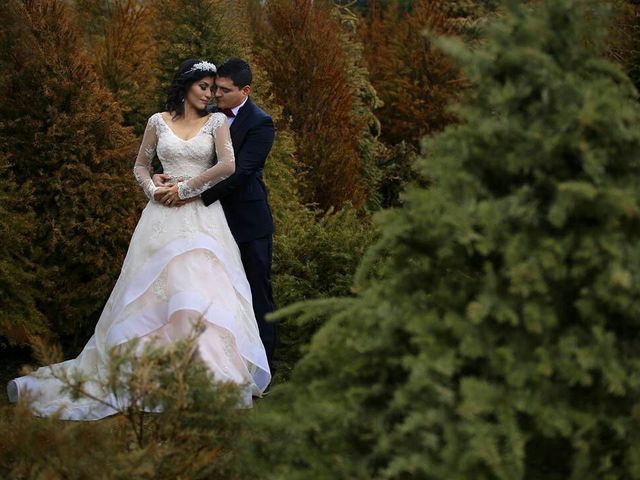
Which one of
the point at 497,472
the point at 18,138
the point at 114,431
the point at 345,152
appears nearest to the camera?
the point at 497,472

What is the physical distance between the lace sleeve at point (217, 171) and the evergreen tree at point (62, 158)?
0.99 m

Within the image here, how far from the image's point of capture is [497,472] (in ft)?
8.13

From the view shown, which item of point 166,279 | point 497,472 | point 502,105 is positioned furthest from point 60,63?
point 497,472

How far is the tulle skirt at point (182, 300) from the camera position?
17.7 feet

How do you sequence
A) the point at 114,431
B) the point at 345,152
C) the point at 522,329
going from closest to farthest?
1. the point at 522,329
2. the point at 114,431
3. the point at 345,152

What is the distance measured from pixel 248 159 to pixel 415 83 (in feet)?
21.2

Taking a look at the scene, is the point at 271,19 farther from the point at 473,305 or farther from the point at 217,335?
the point at 473,305

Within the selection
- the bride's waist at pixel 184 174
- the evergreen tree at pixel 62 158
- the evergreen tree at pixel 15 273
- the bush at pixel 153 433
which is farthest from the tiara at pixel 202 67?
the bush at pixel 153 433

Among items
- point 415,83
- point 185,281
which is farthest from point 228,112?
point 415,83

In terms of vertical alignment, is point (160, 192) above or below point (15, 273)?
above

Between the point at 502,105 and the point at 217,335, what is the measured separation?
122 inches

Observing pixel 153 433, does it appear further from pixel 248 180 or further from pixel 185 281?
pixel 248 180

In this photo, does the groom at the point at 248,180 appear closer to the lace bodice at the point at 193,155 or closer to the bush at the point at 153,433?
the lace bodice at the point at 193,155

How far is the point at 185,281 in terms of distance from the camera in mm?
5461
